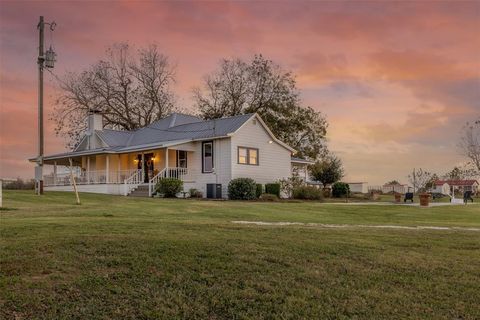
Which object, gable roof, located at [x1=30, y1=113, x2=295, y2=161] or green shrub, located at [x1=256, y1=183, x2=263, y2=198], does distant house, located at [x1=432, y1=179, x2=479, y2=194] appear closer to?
gable roof, located at [x1=30, y1=113, x2=295, y2=161]

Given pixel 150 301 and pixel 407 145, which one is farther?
pixel 407 145

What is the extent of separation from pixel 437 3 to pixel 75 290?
58.3 feet

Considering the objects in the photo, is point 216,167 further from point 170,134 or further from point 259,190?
point 170,134

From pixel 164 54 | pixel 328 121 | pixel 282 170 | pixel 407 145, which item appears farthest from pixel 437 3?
pixel 164 54

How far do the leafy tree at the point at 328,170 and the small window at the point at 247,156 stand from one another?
13.6 metres

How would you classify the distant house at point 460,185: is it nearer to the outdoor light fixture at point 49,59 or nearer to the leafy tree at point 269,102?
the leafy tree at point 269,102

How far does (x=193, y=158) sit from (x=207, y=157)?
3.48ft

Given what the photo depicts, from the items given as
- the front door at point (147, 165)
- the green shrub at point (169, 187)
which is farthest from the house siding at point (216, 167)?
the front door at point (147, 165)

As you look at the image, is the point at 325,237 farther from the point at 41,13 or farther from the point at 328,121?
the point at 328,121

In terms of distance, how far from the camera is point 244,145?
95.0ft

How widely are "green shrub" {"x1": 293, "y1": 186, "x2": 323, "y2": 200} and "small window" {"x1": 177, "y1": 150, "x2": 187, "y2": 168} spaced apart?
6.83 metres

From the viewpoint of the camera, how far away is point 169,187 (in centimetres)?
2634

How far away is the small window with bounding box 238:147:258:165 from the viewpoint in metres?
28.8

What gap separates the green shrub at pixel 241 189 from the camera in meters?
26.7
